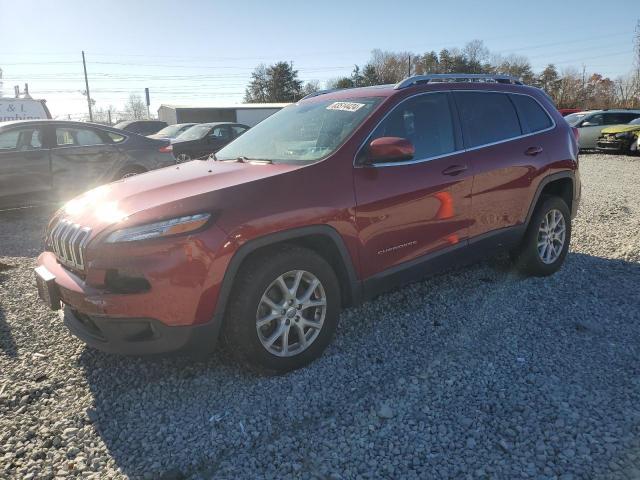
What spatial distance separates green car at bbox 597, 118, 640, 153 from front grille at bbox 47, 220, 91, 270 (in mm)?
19134

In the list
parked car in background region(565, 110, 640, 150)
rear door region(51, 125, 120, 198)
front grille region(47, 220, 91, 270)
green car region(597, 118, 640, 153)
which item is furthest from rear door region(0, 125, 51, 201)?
parked car in background region(565, 110, 640, 150)

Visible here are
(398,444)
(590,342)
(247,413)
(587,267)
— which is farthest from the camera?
(587,267)

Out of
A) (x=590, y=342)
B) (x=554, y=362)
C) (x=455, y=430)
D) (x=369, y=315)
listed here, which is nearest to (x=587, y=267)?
(x=590, y=342)

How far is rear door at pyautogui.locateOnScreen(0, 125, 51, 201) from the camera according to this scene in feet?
23.3

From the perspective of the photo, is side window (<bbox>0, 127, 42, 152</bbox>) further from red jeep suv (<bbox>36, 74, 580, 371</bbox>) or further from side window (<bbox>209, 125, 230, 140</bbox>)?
side window (<bbox>209, 125, 230, 140</bbox>)

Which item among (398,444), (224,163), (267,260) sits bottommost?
(398,444)

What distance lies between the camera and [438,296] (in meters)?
4.18

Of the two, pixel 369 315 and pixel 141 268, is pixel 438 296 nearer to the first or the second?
pixel 369 315

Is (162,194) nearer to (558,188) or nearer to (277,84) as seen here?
(558,188)

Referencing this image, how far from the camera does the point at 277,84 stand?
210 ft

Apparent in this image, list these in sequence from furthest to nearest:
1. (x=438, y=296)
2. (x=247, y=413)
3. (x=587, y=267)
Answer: (x=587, y=267)
(x=438, y=296)
(x=247, y=413)

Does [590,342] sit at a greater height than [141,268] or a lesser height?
lesser

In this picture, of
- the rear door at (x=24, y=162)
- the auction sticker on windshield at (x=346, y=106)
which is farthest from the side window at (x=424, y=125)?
the rear door at (x=24, y=162)

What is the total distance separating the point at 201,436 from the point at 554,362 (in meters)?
2.21
